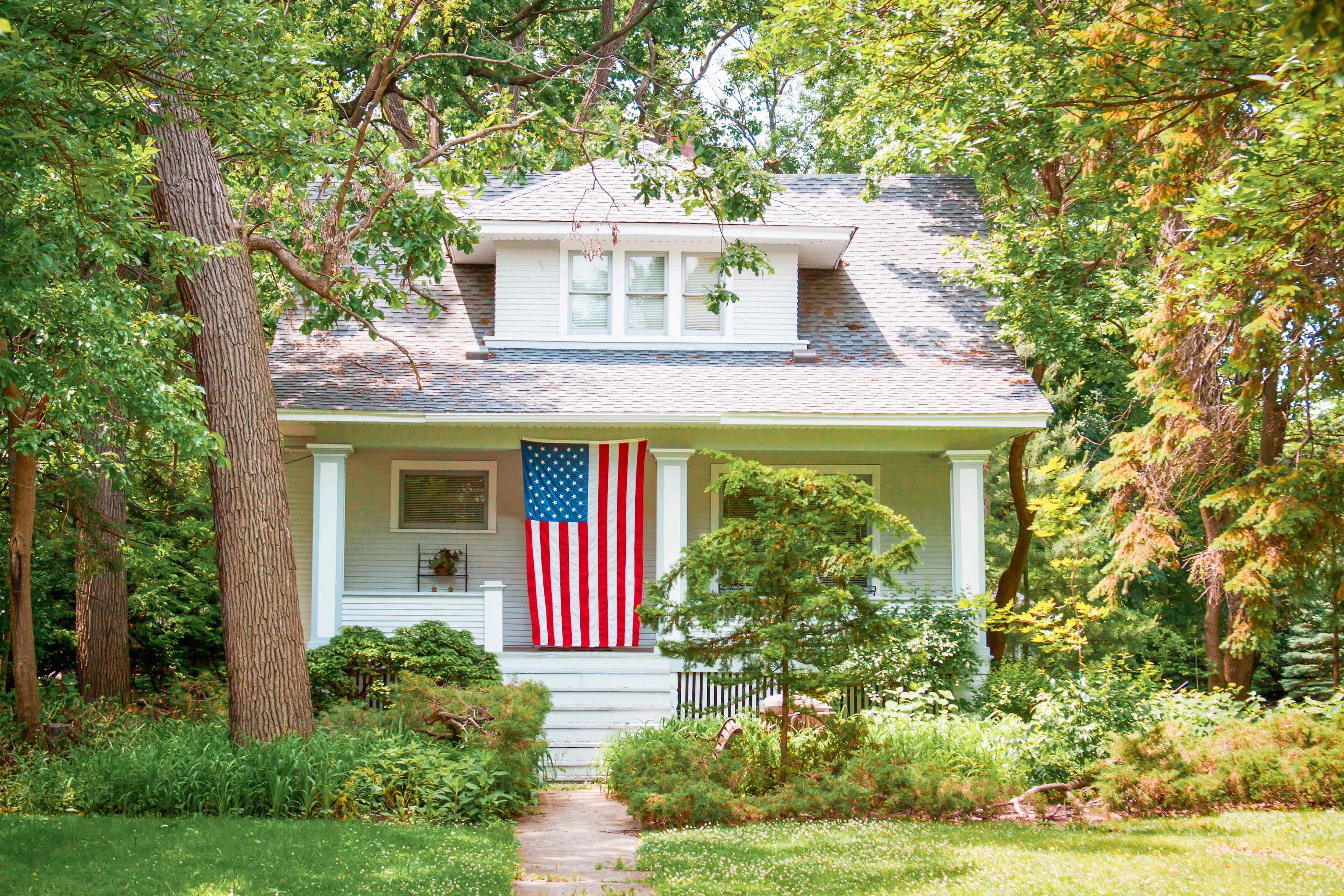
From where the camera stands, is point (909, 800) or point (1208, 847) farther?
point (909, 800)

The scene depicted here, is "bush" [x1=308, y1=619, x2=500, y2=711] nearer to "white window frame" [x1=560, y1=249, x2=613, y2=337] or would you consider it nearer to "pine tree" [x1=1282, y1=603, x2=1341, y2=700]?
"white window frame" [x1=560, y1=249, x2=613, y2=337]

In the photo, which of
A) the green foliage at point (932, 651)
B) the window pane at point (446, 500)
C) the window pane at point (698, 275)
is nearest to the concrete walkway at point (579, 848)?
the green foliage at point (932, 651)

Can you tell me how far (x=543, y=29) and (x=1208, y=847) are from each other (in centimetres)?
2196

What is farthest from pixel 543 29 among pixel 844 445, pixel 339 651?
pixel 339 651

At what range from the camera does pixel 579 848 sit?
325 inches

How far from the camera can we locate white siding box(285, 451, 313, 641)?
1546cm

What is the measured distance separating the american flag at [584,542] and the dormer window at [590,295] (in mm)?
2508

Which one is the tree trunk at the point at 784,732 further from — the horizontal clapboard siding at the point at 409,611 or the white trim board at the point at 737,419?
the horizontal clapboard siding at the point at 409,611

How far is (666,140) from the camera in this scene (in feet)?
39.2

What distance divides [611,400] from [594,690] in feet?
11.6

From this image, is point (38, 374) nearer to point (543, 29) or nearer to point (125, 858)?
point (125, 858)

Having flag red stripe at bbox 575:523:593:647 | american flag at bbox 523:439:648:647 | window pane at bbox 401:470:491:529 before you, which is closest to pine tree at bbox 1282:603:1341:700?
american flag at bbox 523:439:648:647

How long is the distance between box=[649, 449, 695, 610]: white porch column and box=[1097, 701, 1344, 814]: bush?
5736 millimetres

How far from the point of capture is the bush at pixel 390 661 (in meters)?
12.2
